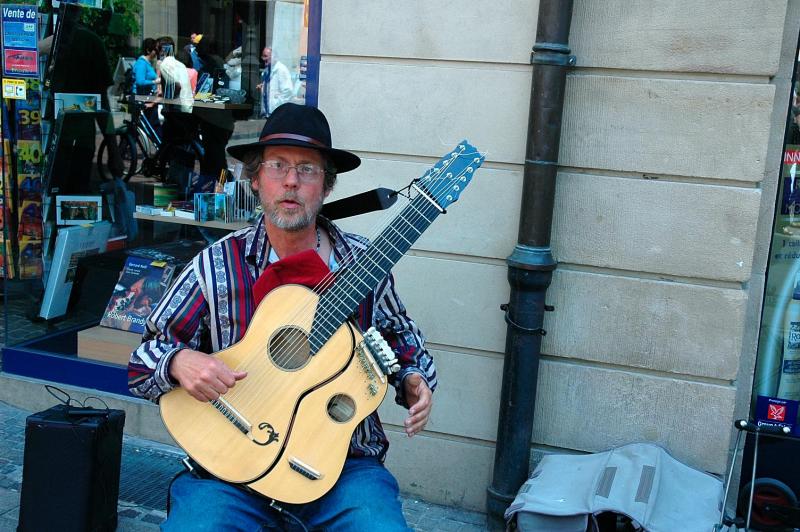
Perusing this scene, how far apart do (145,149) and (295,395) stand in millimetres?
3154

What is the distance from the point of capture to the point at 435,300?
390 centimetres

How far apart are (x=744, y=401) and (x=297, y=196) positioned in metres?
2.43

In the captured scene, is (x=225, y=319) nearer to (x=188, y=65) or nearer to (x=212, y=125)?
(x=212, y=125)

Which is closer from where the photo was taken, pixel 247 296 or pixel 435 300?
pixel 247 296

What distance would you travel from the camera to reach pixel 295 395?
2213 millimetres

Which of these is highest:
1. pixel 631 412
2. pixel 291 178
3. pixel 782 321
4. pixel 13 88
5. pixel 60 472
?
pixel 13 88

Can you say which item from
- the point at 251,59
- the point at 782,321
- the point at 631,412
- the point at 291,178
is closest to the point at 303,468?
the point at 291,178

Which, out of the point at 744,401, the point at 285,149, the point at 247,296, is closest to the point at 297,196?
the point at 285,149

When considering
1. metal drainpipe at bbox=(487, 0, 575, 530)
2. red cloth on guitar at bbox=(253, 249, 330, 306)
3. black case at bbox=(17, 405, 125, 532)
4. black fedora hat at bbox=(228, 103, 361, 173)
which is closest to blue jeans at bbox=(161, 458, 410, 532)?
red cloth on guitar at bbox=(253, 249, 330, 306)

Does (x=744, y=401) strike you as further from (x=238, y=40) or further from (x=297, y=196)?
(x=238, y=40)

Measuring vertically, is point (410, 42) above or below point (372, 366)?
above

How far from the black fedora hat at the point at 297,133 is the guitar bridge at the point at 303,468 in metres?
0.85

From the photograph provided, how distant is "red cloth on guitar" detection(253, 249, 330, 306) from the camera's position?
234cm

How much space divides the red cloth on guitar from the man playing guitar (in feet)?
0.15
